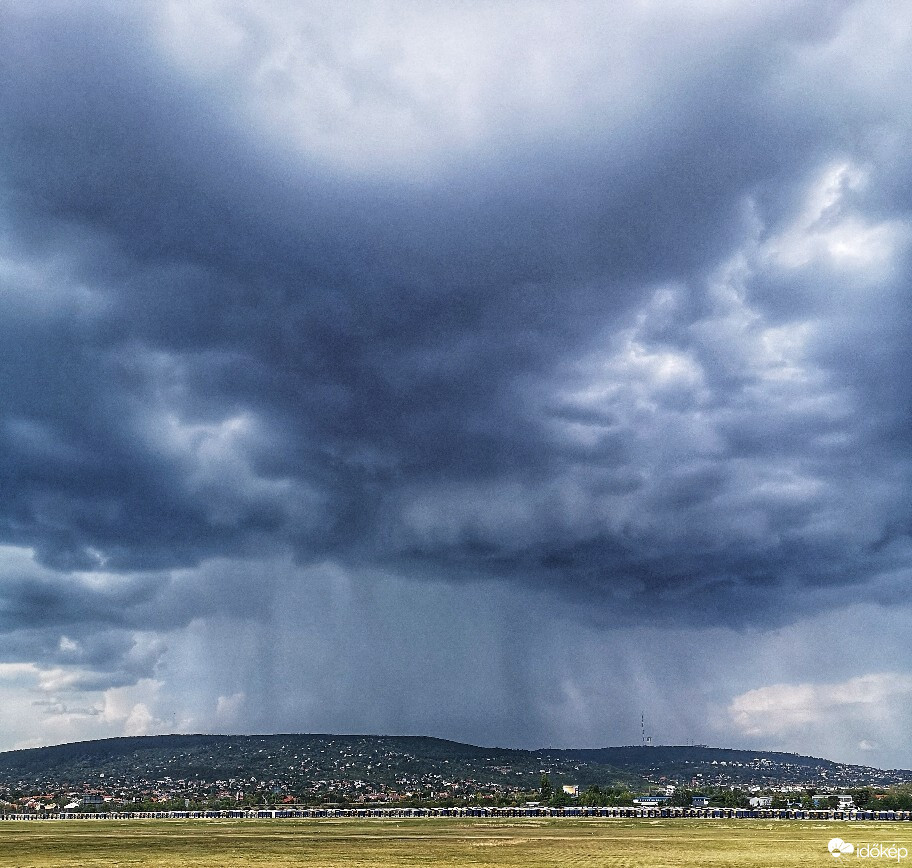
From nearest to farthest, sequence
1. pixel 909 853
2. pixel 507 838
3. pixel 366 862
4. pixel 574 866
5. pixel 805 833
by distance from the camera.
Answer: pixel 574 866 < pixel 366 862 < pixel 909 853 < pixel 507 838 < pixel 805 833

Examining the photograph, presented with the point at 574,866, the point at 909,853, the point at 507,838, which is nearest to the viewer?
the point at 574,866

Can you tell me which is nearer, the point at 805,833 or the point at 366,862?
the point at 366,862

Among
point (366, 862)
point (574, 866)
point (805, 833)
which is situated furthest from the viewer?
point (805, 833)

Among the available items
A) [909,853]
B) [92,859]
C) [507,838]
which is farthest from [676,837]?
[92,859]

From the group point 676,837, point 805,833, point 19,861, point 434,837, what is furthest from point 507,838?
point 19,861

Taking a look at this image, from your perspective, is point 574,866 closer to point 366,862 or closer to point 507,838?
point 366,862

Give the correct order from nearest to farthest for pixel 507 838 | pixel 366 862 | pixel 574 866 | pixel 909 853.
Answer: pixel 574 866
pixel 366 862
pixel 909 853
pixel 507 838

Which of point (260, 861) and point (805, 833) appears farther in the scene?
point (805, 833)

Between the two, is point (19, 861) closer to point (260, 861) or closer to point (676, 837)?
point (260, 861)
